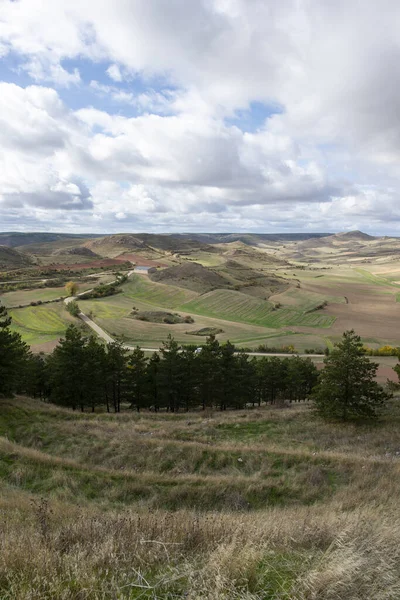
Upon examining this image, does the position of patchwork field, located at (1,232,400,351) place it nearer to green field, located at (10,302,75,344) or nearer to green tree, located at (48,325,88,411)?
green field, located at (10,302,75,344)

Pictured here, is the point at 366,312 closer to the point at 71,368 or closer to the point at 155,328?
the point at 155,328

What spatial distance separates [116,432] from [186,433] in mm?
3963

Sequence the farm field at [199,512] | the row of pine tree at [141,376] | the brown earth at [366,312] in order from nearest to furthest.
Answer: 1. the farm field at [199,512]
2. the row of pine tree at [141,376]
3. the brown earth at [366,312]

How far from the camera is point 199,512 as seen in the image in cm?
759

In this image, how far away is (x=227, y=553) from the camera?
4570mm

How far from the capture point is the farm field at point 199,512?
4.16 meters

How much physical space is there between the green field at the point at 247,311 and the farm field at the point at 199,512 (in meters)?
79.0

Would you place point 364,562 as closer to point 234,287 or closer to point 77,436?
point 77,436

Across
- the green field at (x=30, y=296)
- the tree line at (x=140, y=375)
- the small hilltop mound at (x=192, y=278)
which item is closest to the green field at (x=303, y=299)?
the small hilltop mound at (x=192, y=278)

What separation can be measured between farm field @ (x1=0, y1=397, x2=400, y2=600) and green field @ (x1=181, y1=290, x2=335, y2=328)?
79.0 meters

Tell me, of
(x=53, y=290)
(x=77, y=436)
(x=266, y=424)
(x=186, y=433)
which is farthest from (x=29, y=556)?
(x=53, y=290)

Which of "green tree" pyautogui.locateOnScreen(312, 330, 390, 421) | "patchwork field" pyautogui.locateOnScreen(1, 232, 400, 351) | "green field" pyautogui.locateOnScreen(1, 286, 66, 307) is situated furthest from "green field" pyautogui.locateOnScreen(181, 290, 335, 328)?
"green tree" pyautogui.locateOnScreen(312, 330, 390, 421)

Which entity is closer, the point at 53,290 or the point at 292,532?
the point at 292,532

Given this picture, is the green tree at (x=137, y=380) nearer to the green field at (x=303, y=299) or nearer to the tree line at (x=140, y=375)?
the tree line at (x=140, y=375)
